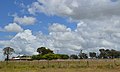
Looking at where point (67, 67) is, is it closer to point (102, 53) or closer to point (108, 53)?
point (102, 53)

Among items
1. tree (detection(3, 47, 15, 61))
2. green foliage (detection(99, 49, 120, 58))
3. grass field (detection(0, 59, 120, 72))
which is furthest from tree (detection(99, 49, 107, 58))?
grass field (detection(0, 59, 120, 72))

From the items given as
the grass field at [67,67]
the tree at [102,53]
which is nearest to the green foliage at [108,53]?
the tree at [102,53]

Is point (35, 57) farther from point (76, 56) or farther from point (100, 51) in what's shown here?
point (100, 51)

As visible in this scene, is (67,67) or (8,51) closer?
(67,67)

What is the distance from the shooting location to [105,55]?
6097 inches

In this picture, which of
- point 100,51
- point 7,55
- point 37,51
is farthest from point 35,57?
point 100,51

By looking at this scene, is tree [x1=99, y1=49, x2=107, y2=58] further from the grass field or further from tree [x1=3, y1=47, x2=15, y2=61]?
the grass field

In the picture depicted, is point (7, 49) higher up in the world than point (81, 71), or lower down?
higher up

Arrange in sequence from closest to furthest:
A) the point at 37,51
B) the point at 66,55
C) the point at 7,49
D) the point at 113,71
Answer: the point at 113,71 → the point at 66,55 → the point at 7,49 → the point at 37,51

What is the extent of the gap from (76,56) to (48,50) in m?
22.4

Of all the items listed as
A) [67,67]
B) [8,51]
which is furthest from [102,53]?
[67,67]

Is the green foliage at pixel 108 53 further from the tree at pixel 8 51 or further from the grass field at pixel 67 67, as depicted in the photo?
the grass field at pixel 67 67

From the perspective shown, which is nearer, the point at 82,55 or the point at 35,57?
the point at 35,57

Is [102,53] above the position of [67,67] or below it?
above
